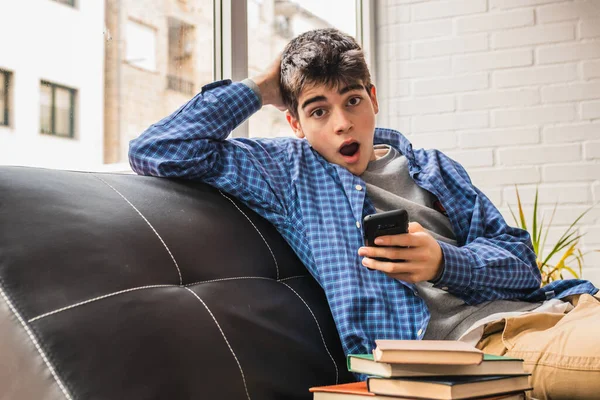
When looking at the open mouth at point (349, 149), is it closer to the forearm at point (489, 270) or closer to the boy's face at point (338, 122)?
the boy's face at point (338, 122)

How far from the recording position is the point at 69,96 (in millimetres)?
1919

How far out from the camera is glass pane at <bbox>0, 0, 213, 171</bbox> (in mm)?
1768

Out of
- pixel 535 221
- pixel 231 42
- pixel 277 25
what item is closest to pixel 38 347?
pixel 231 42

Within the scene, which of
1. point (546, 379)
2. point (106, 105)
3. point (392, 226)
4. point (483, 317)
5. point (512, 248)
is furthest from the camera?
point (106, 105)

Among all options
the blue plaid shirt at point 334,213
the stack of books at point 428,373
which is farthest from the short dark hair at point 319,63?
the stack of books at point 428,373

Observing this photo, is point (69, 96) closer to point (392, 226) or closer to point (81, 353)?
point (392, 226)

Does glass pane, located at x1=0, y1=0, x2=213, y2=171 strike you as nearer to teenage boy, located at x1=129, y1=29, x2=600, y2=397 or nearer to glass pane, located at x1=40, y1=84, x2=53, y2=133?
glass pane, located at x1=40, y1=84, x2=53, y2=133

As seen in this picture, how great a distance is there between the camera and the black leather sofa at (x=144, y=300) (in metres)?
0.87

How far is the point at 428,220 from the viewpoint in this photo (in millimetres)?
1622

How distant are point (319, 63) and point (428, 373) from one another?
90 cm

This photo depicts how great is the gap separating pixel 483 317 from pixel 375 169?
1.52ft

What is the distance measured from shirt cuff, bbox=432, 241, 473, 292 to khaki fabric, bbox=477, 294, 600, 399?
11 cm

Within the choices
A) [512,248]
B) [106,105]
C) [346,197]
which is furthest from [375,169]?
[106,105]

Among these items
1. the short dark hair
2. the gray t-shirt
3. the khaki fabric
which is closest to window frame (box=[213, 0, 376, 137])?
the short dark hair
